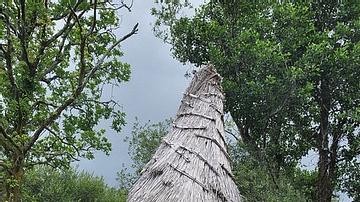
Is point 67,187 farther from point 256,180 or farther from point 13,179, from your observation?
point 256,180

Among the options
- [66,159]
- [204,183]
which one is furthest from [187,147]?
[66,159]

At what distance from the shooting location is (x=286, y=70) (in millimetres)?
8258

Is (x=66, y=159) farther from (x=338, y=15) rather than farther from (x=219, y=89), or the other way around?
(x=338, y=15)

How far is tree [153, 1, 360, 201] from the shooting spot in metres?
8.40

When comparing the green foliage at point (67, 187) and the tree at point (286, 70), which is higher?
the tree at point (286, 70)

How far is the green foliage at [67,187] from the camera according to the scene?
36.3 feet

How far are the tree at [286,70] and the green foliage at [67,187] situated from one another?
4169 millimetres

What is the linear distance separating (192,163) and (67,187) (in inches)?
347

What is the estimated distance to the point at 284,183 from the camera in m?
8.20

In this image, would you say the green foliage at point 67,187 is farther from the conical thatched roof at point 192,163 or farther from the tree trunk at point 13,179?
the conical thatched roof at point 192,163

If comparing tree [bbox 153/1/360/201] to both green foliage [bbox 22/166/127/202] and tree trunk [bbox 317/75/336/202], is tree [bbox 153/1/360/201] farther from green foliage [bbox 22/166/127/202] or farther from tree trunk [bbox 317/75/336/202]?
green foliage [bbox 22/166/127/202]

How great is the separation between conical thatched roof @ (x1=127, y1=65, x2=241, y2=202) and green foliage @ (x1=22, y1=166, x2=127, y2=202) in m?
6.88

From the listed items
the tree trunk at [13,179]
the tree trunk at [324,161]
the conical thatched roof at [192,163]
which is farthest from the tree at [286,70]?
the tree trunk at [13,179]

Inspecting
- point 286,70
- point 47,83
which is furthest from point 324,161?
point 47,83
